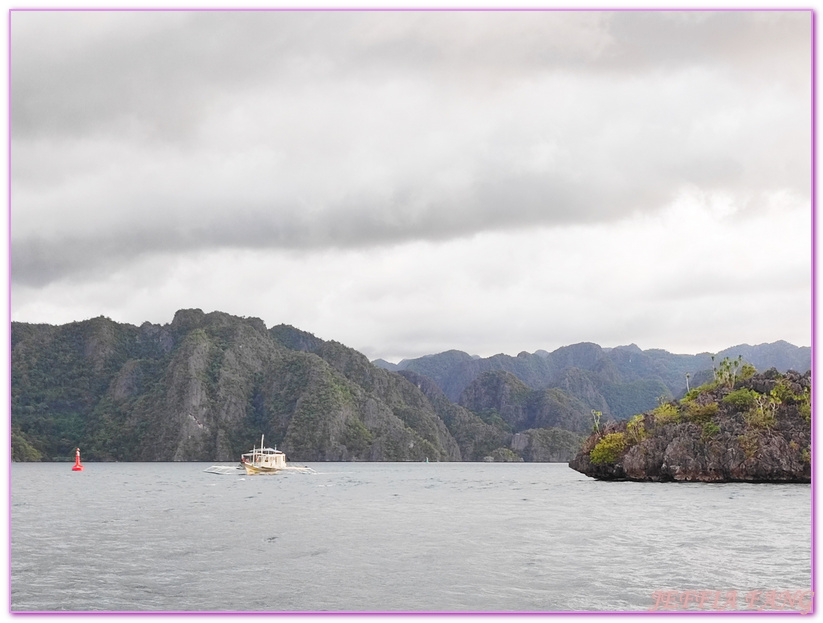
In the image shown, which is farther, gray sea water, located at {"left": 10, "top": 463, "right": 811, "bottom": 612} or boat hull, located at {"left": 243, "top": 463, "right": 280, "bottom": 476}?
boat hull, located at {"left": 243, "top": 463, "right": 280, "bottom": 476}

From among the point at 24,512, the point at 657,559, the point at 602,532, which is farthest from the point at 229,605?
the point at 24,512

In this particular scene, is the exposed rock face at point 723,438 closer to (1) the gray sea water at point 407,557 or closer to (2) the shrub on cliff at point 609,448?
(2) the shrub on cliff at point 609,448

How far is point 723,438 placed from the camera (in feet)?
372

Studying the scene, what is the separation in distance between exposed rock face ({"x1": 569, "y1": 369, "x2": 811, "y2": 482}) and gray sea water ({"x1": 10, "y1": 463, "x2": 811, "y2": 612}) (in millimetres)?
47947

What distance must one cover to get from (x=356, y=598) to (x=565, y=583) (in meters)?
7.26

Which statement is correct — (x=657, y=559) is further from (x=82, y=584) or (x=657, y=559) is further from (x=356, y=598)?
(x=82, y=584)

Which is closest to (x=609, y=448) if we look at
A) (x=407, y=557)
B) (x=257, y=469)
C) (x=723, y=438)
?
(x=723, y=438)

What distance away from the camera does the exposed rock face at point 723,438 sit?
109500 mm

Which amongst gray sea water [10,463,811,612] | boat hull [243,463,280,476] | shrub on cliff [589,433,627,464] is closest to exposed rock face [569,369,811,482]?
shrub on cliff [589,433,627,464]

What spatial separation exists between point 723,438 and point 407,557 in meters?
90.3

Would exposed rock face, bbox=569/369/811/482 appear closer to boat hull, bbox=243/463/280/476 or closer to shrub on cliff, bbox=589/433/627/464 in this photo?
shrub on cliff, bbox=589/433/627/464

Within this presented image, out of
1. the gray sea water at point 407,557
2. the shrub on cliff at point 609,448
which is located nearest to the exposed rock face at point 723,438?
the shrub on cliff at point 609,448

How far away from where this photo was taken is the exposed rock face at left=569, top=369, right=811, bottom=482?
359 ft

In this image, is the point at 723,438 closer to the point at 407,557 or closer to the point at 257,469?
the point at 257,469
